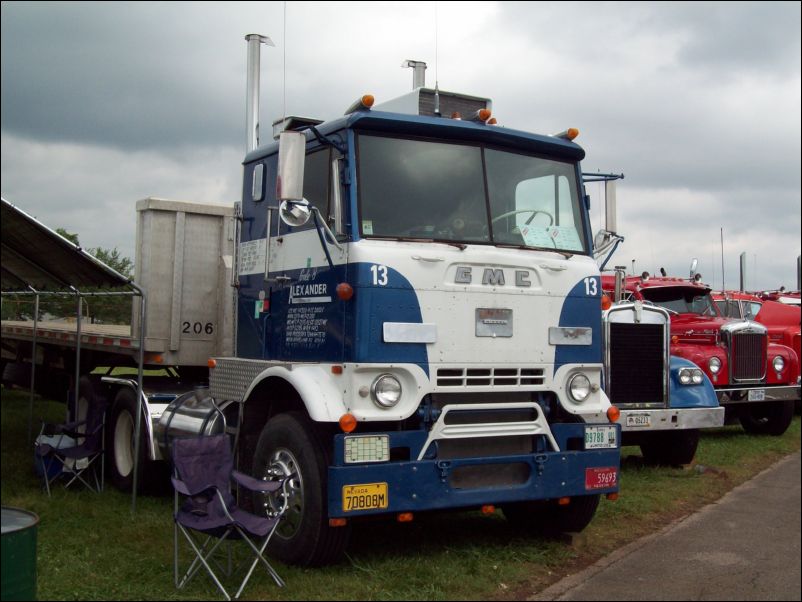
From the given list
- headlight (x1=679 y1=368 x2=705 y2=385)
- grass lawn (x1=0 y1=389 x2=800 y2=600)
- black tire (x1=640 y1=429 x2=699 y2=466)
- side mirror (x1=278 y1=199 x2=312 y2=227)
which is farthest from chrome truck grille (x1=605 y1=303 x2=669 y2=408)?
side mirror (x1=278 y1=199 x2=312 y2=227)

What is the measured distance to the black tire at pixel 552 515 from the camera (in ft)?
22.1

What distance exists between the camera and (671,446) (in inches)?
397

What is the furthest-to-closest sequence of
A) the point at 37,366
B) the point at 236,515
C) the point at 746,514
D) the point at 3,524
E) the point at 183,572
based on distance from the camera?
1. the point at 37,366
2. the point at 746,514
3. the point at 183,572
4. the point at 236,515
5. the point at 3,524

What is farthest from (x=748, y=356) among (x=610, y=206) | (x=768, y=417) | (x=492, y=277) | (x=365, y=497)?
(x=365, y=497)

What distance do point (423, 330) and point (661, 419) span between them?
4.43 metres

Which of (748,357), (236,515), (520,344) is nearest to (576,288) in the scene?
(520,344)

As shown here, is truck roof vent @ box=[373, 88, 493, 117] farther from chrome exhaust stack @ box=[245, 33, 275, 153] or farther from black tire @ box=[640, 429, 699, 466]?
black tire @ box=[640, 429, 699, 466]

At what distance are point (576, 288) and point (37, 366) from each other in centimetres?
838

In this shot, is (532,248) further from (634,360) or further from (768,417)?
(768,417)

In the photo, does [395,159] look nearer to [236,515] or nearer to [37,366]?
[236,515]

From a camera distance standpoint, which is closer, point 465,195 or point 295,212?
point 295,212

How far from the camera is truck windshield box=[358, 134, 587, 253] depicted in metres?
6.01

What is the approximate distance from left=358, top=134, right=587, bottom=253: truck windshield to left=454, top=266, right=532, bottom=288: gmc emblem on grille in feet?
0.79

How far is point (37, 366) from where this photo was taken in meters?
12.2
